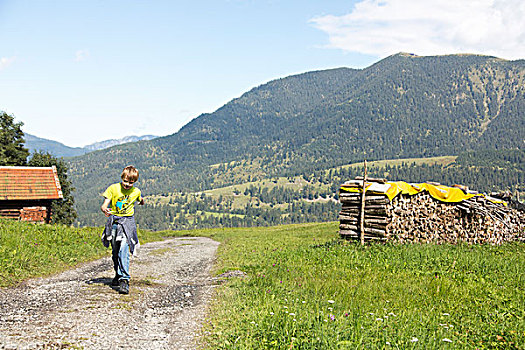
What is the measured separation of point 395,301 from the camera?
29.0 ft

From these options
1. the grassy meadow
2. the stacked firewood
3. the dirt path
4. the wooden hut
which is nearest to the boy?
the dirt path

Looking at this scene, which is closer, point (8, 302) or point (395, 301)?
point (8, 302)

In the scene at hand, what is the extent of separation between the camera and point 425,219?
69.8 ft

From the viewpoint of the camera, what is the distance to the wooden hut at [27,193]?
3447cm

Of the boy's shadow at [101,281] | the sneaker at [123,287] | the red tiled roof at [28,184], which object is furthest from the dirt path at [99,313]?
the red tiled roof at [28,184]

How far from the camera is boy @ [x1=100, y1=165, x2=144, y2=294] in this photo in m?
9.61

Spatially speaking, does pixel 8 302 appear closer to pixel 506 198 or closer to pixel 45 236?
pixel 45 236

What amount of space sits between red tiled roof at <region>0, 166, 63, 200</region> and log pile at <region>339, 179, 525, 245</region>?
29.8m

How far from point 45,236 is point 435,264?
16221mm

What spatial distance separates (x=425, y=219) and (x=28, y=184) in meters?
34.5

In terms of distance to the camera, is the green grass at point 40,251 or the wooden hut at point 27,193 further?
the wooden hut at point 27,193

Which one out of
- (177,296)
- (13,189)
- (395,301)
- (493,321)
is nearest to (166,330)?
(177,296)

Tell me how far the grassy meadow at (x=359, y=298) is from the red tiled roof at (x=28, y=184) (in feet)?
71.1

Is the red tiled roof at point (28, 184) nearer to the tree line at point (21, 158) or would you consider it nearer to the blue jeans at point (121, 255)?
the tree line at point (21, 158)
